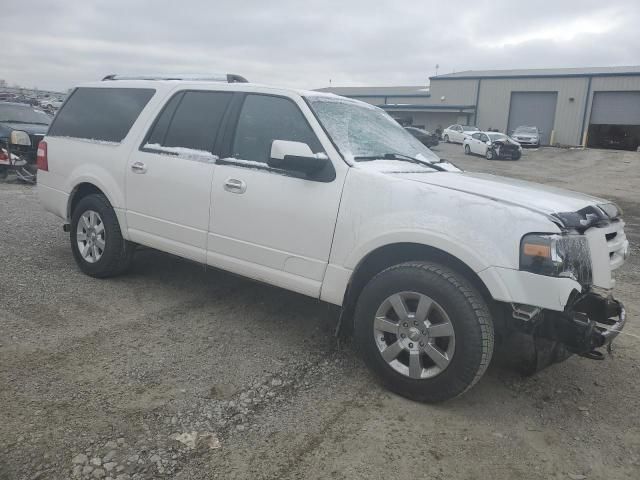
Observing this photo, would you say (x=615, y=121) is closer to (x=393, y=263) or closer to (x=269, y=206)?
(x=393, y=263)

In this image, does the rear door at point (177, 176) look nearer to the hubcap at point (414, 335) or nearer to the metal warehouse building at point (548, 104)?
the hubcap at point (414, 335)

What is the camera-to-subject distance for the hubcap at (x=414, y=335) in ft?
10.2

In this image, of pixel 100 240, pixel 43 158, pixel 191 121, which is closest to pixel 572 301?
pixel 191 121

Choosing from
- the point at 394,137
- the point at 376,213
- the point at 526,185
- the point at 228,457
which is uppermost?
the point at 394,137

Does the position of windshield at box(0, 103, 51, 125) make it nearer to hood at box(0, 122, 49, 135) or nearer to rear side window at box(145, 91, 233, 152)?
hood at box(0, 122, 49, 135)

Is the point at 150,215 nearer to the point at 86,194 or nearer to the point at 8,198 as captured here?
the point at 86,194

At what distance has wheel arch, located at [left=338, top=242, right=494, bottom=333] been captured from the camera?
3.18m

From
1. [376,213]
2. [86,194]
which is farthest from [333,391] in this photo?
[86,194]

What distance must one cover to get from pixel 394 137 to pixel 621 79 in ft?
133

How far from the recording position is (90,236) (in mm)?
5168

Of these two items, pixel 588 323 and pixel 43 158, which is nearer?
pixel 588 323

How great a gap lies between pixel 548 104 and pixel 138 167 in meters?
42.7

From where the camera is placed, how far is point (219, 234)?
13.5 ft

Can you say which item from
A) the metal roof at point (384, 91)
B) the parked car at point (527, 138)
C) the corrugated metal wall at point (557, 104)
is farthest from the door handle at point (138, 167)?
the metal roof at point (384, 91)
